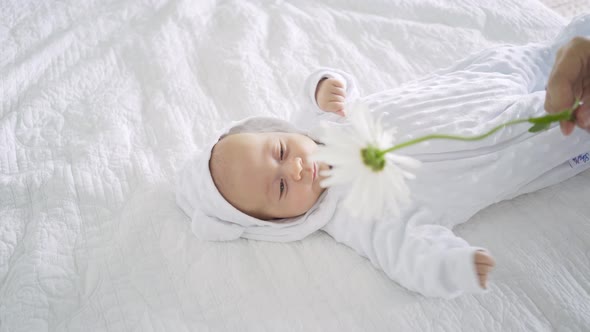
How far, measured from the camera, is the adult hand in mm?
604

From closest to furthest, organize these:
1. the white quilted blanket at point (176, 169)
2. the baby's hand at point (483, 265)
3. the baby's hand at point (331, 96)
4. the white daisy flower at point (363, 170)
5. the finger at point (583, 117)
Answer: the white daisy flower at point (363, 170), the finger at point (583, 117), the baby's hand at point (483, 265), the white quilted blanket at point (176, 169), the baby's hand at point (331, 96)

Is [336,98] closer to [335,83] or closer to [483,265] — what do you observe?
[335,83]

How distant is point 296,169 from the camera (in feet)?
2.96

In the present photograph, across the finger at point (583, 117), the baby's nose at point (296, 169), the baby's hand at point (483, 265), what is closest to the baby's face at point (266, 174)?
the baby's nose at point (296, 169)

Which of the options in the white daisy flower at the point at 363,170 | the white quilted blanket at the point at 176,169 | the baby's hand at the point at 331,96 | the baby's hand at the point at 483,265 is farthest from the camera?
the baby's hand at the point at 331,96

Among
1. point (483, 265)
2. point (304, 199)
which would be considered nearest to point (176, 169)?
point (304, 199)

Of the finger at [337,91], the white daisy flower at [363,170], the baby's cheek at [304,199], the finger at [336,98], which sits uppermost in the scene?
the white daisy flower at [363,170]

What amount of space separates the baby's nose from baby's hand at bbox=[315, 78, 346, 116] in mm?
210

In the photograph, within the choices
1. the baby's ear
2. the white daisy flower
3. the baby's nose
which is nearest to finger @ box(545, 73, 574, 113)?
the white daisy flower

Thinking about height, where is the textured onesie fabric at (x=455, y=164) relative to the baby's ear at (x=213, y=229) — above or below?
above

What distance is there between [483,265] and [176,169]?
0.74 meters

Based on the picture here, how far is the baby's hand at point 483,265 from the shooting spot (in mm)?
679

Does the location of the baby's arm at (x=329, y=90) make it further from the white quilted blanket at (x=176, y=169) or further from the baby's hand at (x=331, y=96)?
the white quilted blanket at (x=176, y=169)

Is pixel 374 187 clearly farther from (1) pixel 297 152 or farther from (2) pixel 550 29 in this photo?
(2) pixel 550 29
